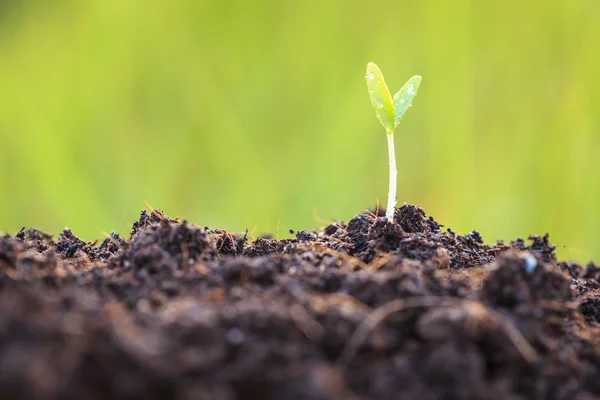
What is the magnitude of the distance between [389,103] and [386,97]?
0.04 ft

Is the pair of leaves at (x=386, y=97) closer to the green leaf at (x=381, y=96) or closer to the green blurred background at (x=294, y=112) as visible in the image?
the green leaf at (x=381, y=96)

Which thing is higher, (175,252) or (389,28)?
(389,28)

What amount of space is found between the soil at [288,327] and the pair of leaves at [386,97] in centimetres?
25

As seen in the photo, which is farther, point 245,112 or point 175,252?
point 245,112

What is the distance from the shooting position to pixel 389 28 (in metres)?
2.67

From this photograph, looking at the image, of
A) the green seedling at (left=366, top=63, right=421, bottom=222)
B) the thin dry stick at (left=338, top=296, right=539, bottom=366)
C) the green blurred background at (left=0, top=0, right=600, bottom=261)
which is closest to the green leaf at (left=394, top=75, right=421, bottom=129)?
the green seedling at (left=366, top=63, right=421, bottom=222)

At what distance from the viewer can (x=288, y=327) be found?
0.61m

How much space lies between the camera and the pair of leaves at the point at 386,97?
1076 mm

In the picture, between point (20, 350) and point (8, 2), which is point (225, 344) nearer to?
point (20, 350)

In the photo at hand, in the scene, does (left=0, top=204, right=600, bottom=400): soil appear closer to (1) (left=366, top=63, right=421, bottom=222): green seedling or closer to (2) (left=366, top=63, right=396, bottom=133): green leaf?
(1) (left=366, top=63, right=421, bottom=222): green seedling

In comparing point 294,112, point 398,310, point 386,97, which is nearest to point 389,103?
point 386,97

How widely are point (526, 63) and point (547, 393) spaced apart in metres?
2.26

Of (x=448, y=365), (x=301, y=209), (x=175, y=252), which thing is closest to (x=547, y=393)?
(x=448, y=365)

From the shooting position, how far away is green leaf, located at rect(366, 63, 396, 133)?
107cm
